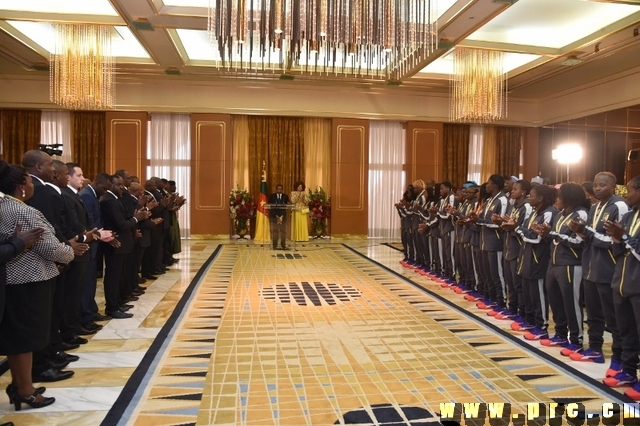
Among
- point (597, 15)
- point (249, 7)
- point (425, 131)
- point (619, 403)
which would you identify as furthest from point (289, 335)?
point (425, 131)

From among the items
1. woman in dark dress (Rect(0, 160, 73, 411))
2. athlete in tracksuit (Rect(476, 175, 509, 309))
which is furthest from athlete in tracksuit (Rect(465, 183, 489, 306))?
woman in dark dress (Rect(0, 160, 73, 411))

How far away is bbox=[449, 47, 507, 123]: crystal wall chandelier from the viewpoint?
10.6 meters

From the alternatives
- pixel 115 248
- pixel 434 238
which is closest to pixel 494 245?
pixel 434 238

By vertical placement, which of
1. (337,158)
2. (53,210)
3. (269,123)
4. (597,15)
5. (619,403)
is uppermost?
(597,15)

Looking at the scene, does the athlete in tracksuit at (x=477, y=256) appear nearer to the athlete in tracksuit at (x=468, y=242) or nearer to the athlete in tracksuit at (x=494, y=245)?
the athlete in tracksuit at (x=468, y=242)

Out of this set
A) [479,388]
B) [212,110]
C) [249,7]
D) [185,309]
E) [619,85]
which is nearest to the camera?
[479,388]

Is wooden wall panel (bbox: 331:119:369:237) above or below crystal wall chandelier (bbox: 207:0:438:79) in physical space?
below

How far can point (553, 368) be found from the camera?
14.3 feet

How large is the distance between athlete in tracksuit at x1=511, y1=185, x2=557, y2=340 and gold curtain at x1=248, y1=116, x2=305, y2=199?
10.0m

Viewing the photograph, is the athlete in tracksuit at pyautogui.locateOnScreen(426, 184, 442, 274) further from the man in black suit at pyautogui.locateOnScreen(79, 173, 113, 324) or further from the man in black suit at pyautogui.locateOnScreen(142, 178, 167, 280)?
the man in black suit at pyautogui.locateOnScreen(79, 173, 113, 324)

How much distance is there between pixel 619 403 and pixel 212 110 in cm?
1238

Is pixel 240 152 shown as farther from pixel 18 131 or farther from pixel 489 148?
pixel 489 148

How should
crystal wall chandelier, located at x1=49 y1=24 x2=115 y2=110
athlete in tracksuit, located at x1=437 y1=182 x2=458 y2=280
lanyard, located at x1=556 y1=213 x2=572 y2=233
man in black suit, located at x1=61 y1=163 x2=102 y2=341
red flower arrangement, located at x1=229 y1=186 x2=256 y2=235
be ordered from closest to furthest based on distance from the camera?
man in black suit, located at x1=61 y1=163 x2=102 y2=341, lanyard, located at x1=556 y1=213 x2=572 y2=233, athlete in tracksuit, located at x1=437 y1=182 x2=458 y2=280, crystal wall chandelier, located at x1=49 y1=24 x2=115 y2=110, red flower arrangement, located at x1=229 y1=186 x2=256 y2=235

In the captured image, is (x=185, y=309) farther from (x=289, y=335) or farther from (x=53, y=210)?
(x=53, y=210)
